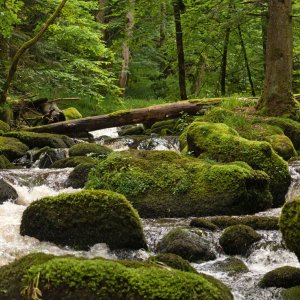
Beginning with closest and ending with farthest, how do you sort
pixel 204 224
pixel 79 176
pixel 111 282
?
pixel 111 282, pixel 204 224, pixel 79 176

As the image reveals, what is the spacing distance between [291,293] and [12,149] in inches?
377

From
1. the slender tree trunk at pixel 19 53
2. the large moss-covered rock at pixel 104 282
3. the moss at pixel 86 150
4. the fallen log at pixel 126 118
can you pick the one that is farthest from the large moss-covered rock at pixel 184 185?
the slender tree trunk at pixel 19 53

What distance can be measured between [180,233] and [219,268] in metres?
0.76

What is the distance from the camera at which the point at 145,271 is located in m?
3.85

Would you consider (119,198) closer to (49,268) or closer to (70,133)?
(49,268)

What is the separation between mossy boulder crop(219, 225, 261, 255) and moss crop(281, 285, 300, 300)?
138 cm

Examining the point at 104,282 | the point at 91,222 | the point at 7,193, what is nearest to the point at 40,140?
the point at 7,193

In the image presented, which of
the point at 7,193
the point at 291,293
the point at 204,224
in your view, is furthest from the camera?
the point at 7,193

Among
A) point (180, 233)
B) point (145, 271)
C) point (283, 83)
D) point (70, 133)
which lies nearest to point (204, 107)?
point (283, 83)

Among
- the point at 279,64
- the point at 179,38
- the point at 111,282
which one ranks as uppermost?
the point at 179,38

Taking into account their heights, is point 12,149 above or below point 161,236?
above

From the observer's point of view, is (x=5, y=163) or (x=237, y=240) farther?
(x=5, y=163)

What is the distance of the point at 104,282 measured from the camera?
3729 mm

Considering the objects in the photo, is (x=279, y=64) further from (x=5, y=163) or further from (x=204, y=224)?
(x=204, y=224)
